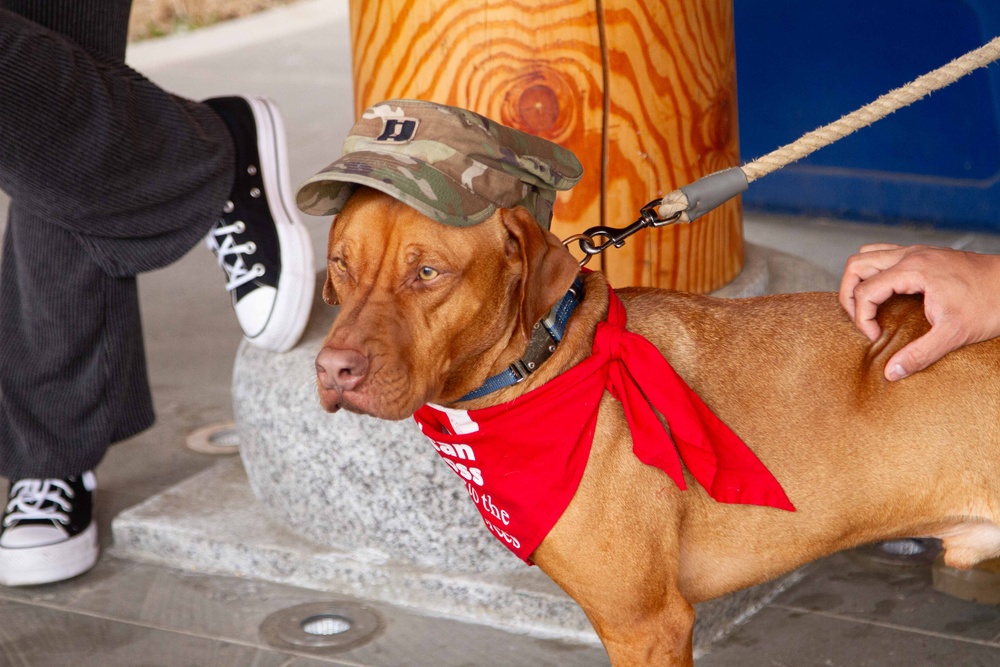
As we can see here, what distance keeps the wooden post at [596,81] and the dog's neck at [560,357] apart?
0.85 m

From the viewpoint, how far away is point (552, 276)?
2322mm

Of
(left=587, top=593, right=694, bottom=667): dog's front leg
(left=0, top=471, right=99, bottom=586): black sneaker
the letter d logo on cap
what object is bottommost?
(left=0, top=471, right=99, bottom=586): black sneaker

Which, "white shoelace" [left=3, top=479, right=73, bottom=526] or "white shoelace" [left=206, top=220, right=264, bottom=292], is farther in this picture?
"white shoelace" [left=3, top=479, right=73, bottom=526]

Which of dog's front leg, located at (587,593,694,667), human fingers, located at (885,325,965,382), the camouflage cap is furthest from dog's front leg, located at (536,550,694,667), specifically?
the camouflage cap

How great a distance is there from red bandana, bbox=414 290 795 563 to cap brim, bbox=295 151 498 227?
0.41 meters

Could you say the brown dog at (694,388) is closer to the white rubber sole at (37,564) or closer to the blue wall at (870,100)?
the white rubber sole at (37,564)

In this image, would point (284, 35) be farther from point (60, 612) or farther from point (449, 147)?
point (449, 147)

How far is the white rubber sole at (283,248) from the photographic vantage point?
143 inches

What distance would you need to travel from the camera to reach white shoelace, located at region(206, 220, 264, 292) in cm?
370

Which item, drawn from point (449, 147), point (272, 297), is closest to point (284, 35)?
point (272, 297)

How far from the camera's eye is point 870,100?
612 cm

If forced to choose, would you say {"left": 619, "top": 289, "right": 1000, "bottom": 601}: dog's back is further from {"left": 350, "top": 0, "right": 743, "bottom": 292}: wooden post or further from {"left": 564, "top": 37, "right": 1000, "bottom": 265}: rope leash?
{"left": 350, "top": 0, "right": 743, "bottom": 292}: wooden post

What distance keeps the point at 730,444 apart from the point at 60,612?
2.16 metres

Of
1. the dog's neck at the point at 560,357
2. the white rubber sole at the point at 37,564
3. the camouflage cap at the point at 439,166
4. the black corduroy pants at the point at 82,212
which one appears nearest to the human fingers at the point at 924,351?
the dog's neck at the point at 560,357
